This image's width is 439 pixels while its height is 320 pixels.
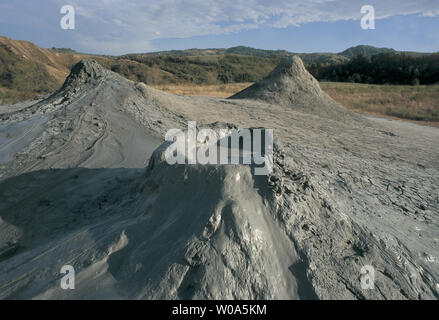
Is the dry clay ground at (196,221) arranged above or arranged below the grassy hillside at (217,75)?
below

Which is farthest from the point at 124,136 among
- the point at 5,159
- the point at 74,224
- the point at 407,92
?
the point at 407,92

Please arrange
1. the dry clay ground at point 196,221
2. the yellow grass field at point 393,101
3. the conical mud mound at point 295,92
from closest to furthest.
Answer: the dry clay ground at point 196,221, the conical mud mound at point 295,92, the yellow grass field at point 393,101

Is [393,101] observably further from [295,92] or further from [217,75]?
[217,75]

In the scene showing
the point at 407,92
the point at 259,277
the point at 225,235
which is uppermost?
the point at 407,92

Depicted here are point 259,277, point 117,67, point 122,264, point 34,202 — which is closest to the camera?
point 259,277

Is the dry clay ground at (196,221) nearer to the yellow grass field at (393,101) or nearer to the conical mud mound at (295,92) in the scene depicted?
the conical mud mound at (295,92)

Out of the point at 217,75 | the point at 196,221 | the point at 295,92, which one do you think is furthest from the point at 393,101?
the point at 217,75

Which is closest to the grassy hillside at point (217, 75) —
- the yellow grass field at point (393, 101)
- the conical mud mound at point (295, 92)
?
the yellow grass field at point (393, 101)
